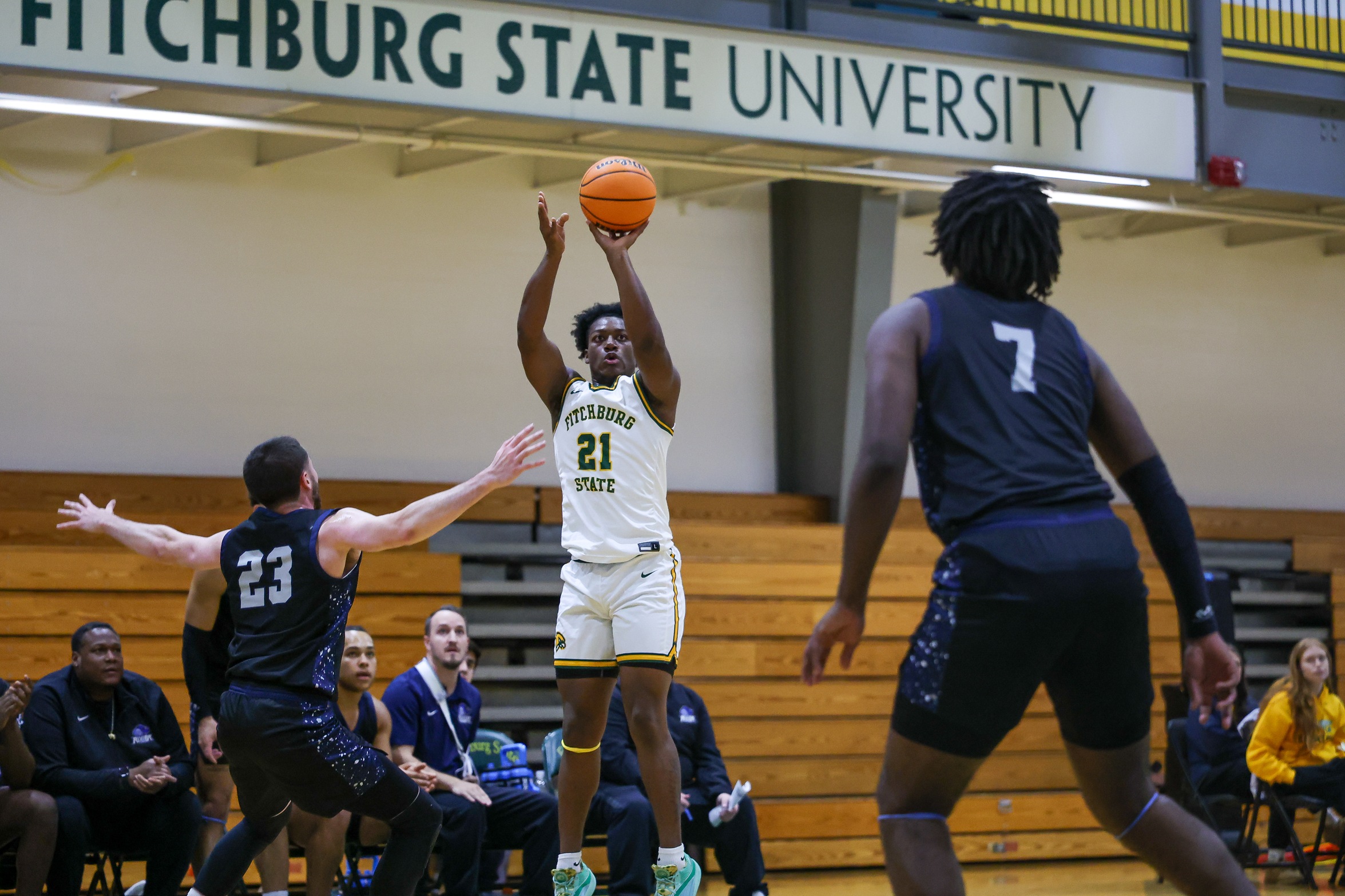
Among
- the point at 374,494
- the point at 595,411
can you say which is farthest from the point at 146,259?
the point at 595,411

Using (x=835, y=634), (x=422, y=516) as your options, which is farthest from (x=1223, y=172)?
(x=835, y=634)

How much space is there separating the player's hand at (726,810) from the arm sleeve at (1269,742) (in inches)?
126

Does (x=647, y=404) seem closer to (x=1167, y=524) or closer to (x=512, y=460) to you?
(x=512, y=460)

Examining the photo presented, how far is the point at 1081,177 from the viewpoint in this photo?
29.3 ft

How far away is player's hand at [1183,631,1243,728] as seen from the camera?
2918 millimetres

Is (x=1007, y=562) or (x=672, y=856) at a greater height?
(x=1007, y=562)

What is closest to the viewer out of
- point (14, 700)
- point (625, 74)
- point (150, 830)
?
point (14, 700)

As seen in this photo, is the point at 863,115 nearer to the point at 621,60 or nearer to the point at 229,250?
the point at 621,60

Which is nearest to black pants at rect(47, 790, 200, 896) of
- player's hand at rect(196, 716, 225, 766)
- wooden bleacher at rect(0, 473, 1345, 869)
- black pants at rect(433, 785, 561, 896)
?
player's hand at rect(196, 716, 225, 766)

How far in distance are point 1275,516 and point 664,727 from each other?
8.68 meters

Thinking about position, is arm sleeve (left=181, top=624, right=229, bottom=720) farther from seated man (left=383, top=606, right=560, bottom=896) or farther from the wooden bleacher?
the wooden bleacher

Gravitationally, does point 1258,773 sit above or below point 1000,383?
below

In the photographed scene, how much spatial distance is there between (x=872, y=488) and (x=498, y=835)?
4.59 metres

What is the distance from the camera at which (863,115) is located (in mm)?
8391
